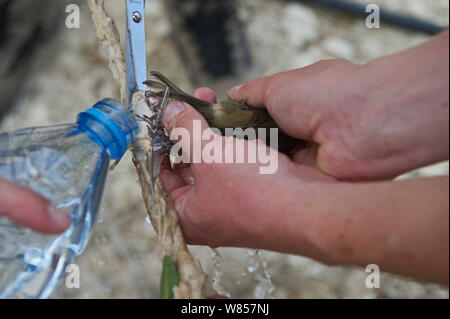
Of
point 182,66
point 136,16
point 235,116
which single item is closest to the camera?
point 136,16

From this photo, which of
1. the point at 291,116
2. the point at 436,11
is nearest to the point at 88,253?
the point at 291,116

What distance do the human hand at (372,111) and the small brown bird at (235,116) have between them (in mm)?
37

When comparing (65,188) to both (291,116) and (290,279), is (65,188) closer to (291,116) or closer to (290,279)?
(291,116)

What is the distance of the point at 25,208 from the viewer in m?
0.48

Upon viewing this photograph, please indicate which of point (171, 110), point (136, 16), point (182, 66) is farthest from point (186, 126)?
point (182, 66)

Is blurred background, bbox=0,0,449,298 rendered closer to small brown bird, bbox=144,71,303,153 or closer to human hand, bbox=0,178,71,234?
small brown bird, bbox=144,71,303,153

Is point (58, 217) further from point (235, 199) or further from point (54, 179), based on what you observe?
point (235, 199)

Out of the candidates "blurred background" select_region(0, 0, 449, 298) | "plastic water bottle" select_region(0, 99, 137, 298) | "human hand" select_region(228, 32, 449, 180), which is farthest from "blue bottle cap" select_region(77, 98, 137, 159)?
"blurred background" select_region(0, 0, 449, 298)

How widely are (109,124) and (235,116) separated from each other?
22cm

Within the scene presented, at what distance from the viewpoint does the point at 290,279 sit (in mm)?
1189

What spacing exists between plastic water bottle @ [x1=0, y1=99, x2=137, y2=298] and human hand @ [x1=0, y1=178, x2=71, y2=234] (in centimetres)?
8

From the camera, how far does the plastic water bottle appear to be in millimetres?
562

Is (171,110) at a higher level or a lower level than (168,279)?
higher

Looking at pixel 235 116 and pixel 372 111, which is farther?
pixel 235 116
